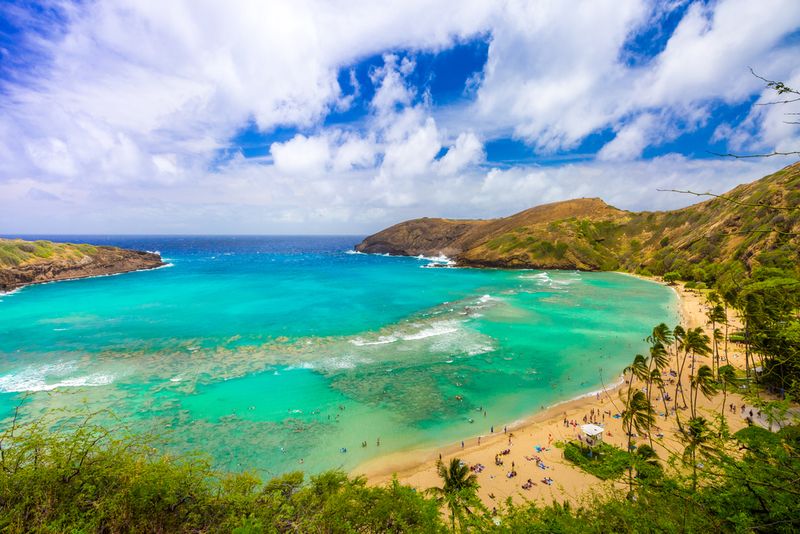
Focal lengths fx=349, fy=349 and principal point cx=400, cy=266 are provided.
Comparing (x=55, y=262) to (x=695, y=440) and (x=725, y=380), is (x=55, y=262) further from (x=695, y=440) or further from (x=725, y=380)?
(x=725, y=380)

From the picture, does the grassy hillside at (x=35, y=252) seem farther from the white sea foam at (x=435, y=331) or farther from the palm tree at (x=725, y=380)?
the palm tree at (x=725, y=380)

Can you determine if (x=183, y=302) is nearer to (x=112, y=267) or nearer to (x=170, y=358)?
(x=170, y=358)

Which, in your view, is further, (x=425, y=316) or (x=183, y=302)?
(x=183, y=302)

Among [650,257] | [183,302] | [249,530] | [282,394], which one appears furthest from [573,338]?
[650,257]

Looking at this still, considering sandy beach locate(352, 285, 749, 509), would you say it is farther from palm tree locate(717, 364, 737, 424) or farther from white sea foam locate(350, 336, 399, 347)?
white sea foam locate(350, 336, 399, 347)

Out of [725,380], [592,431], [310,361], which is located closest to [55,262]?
[310,361]

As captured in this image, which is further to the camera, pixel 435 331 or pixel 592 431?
pixel 435 331

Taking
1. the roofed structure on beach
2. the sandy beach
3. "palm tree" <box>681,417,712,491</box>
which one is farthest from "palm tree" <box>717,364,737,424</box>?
the roofed structure on beach
